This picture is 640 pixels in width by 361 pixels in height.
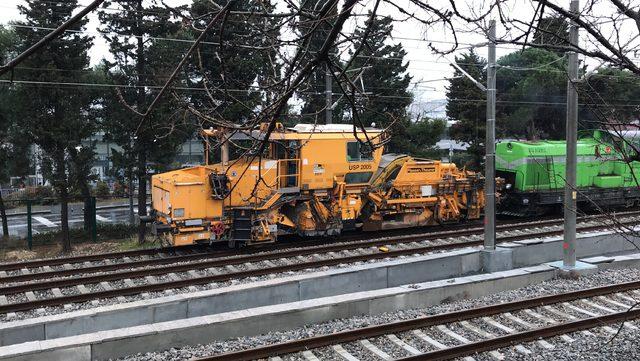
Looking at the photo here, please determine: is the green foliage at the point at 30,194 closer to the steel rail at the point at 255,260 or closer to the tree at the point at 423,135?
the tree at the point at 423,135

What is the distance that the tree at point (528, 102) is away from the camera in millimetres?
32781

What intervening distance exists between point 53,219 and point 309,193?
2805cm

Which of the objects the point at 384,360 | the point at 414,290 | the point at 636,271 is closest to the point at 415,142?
the point at 636,271

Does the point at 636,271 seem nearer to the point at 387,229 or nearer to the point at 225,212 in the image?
the point at 387,229

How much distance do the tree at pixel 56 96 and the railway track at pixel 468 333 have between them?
1899 cm

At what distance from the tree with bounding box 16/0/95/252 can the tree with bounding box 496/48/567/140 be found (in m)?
22.0

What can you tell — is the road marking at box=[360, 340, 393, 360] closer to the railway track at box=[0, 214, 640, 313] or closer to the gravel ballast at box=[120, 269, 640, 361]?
the gravel ballast at box=[120, 269, 640, 361]

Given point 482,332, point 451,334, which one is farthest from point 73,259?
point 482,332

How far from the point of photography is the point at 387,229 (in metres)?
17.3

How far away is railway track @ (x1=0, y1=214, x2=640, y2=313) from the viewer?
10.6 m

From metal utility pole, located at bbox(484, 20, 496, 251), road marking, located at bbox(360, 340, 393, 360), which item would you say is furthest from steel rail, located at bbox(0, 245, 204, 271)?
road marking, located at bbox(360, 340, 393, 360)

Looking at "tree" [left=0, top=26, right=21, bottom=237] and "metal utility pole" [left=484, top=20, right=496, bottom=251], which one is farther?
"tree" [left=0, top=26, right=21, bottom=237]

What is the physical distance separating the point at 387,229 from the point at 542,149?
6.51 metres

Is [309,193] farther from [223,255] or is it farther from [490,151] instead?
[490,151]
